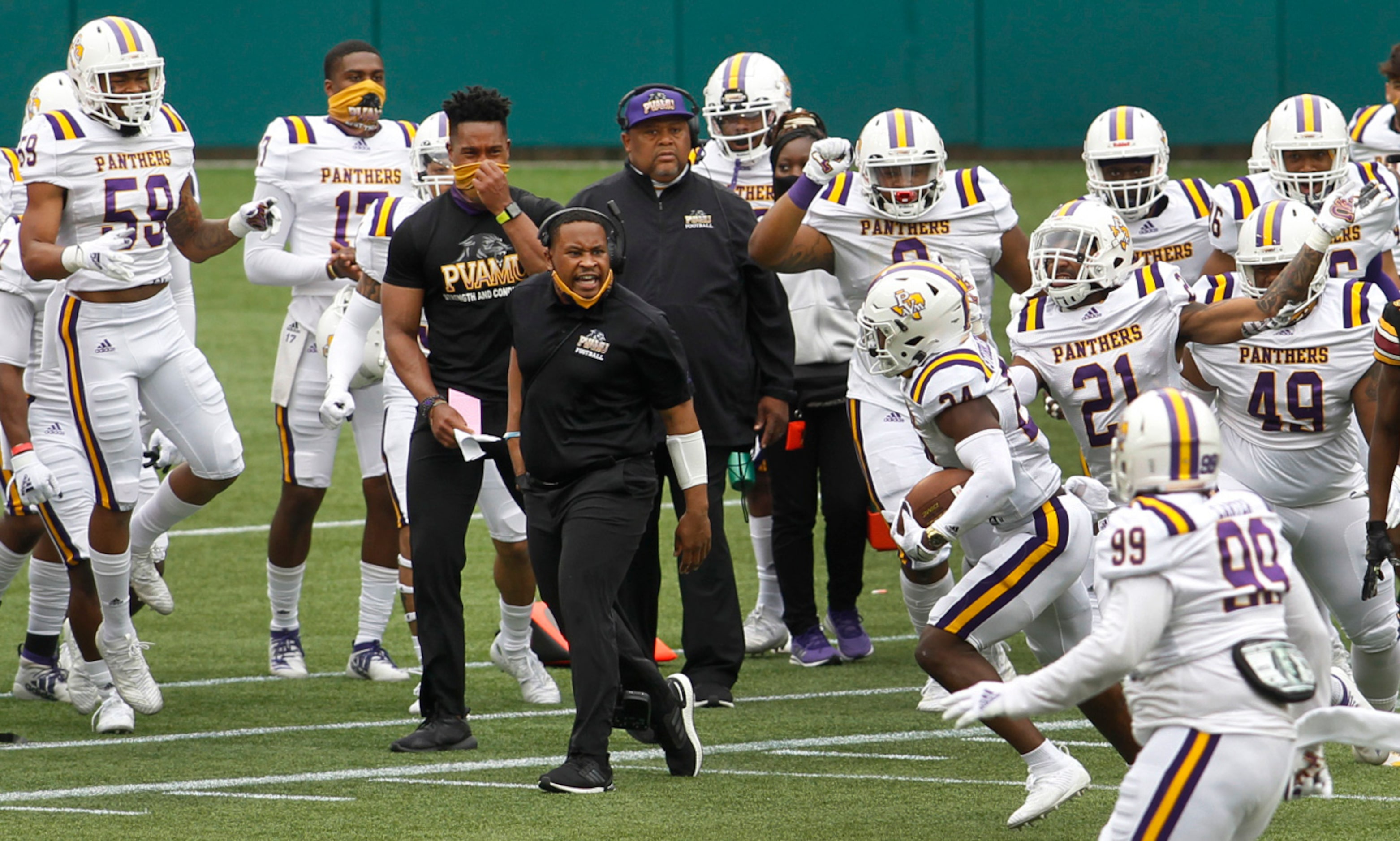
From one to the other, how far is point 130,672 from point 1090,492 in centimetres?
347

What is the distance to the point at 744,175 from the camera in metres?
8.42

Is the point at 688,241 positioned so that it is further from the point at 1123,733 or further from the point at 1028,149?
the point at 1028,149

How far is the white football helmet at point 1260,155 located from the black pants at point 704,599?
284 cm

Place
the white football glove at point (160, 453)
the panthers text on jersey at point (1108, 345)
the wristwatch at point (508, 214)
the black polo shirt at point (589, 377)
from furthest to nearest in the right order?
A: the white football glove at point (160, 453) < the wristwatch at point (508, 214) < the panthers text on jersey at point (1108, 345) < the black polo shirt at point (589, 377)

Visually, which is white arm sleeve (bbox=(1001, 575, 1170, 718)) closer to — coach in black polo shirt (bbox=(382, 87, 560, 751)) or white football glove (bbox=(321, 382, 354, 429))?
coach in black polo shirt (bbox=(382, 87, 560, 751))

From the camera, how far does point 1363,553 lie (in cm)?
596

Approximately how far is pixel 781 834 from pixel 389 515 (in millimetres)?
3097

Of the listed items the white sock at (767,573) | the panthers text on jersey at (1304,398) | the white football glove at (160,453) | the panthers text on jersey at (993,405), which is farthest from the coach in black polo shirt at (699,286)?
the white football glove at (160,453)

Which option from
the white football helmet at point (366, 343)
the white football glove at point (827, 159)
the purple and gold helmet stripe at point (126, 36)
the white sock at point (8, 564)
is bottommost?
the white sock at point (8, 564)

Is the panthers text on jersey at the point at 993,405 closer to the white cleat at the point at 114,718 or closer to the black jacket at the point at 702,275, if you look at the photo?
the black jacket at the point at 702,275

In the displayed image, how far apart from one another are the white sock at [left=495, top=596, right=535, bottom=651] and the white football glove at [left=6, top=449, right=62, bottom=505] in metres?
1.66

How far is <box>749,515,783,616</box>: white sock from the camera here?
322 inches

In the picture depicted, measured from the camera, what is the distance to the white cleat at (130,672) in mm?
6816

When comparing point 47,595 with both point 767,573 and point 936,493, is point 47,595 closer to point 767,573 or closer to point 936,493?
point 767,573
